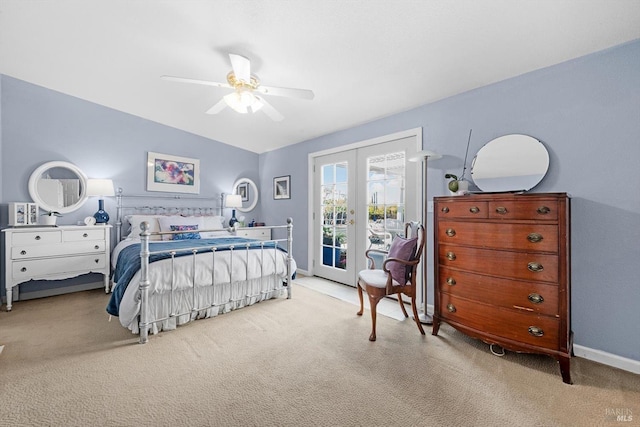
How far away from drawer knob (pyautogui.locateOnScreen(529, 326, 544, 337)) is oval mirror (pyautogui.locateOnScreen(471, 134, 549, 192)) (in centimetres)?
118

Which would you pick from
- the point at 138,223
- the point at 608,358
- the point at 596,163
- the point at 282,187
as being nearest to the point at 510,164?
the point at 596,163

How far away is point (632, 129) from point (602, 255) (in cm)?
97

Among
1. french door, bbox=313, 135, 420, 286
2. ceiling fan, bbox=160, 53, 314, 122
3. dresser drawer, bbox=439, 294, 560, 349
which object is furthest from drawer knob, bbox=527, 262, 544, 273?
ceiling fan, bbox=160, 53, 314, 122

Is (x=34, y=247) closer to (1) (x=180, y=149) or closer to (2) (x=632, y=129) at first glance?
(1) (x=180, y=149)

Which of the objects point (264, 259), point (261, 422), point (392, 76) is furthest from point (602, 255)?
point (264, 259)

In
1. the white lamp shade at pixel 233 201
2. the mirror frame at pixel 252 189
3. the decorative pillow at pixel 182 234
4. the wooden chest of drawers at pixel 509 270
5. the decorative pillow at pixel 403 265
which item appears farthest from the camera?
the mirror frame at pixel 252 189

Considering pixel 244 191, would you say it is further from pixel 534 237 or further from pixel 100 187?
pixel 534 237

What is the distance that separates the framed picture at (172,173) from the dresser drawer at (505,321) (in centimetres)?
450

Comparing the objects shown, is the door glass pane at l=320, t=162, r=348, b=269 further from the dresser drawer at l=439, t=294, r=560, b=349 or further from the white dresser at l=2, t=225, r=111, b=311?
the white dresser at l=2, t=225, r=111, b=311

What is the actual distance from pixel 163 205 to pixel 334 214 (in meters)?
3.00

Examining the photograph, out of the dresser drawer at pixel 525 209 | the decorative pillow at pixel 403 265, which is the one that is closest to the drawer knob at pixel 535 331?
the dresser drawer at pixel 525 209

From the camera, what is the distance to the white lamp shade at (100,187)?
3703 millimetres

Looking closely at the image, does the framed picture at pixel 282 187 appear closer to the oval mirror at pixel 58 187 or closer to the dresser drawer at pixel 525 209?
the oval mirror at pixel 58 187

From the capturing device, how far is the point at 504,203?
6.75 feet
